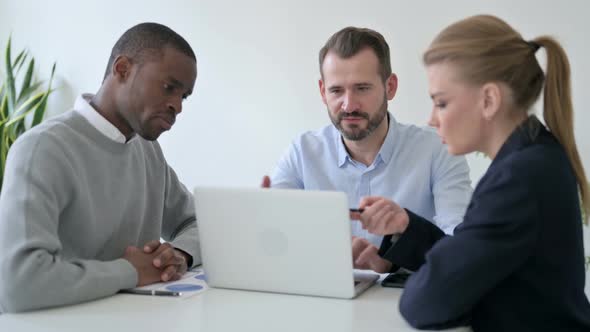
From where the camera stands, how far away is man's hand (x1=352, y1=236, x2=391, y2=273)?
1.59 metres

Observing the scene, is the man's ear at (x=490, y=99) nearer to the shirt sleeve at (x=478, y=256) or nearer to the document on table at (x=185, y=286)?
the shirt sleeve at (x=478, y=256)

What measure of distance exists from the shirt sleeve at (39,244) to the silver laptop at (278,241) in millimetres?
218

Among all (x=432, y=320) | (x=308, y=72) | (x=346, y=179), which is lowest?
(x=432, y=320)

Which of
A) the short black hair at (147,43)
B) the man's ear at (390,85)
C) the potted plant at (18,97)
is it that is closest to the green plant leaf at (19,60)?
the potted plant at (18,97)

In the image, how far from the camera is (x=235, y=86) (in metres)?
3.42

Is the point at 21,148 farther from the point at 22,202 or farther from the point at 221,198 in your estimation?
the point at 221,198

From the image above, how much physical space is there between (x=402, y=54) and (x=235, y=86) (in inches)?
36.0

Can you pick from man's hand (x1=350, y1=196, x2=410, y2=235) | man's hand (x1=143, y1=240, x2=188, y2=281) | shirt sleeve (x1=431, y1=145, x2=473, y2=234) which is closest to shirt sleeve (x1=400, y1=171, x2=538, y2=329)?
man's hand (x1=350, y1=196, x2=410, y2=235)

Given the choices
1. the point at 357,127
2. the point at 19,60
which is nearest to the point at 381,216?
the point at 357,127

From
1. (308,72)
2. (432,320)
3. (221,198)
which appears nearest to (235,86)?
(308,72)

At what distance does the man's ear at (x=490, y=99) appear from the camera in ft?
4.01

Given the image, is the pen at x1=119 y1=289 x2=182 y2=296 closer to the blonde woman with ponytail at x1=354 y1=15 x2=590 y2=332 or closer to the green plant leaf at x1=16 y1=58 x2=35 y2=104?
the blonde woman with ponytail at x1=354 y1=15 x2=590 y2=332

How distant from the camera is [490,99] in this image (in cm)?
124

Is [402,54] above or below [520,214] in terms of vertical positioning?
above
